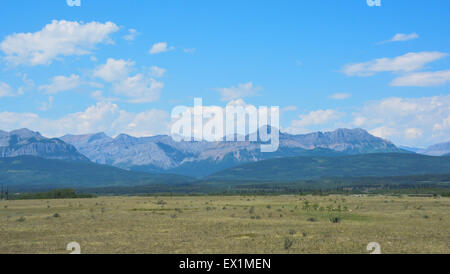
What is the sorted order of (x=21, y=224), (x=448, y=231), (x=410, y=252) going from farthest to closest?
(x=21, y=224) → (x=448, y=231) → (x=410, y=252)

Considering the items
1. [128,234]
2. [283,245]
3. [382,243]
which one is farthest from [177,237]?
[382,243]

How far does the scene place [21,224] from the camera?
40.0 meters

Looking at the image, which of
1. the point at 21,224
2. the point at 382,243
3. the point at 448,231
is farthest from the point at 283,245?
the point at 21,224

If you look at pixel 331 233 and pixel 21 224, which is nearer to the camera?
pixel 331 233
